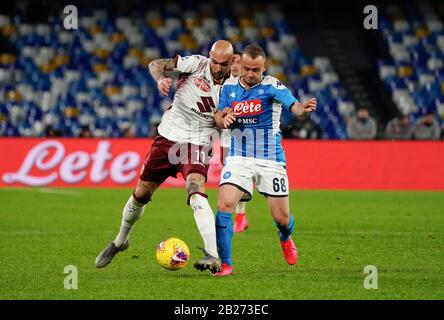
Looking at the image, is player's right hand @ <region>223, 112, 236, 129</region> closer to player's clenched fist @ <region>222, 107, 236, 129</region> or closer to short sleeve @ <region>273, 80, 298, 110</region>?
player's clenched fist @ <region>222, 107, 236, 129</region>

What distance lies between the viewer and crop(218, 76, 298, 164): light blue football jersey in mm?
9297

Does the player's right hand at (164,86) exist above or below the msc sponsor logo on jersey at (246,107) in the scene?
above

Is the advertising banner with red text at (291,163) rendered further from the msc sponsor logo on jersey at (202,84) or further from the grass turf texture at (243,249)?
the msc sponsor logo on jersey at (202,84)

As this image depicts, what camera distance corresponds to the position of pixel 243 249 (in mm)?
11305

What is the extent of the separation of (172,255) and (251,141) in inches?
54.7

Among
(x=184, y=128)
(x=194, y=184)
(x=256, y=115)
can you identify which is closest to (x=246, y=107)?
(x=256, y=115)

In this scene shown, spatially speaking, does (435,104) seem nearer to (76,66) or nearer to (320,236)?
(76,66)

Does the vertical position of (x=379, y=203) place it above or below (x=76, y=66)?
below

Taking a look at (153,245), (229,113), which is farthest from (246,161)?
(153,245)

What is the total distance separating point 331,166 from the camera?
20.8 metres

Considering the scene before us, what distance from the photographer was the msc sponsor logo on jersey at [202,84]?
9594 millimetres

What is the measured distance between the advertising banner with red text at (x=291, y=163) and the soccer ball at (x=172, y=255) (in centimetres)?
1112

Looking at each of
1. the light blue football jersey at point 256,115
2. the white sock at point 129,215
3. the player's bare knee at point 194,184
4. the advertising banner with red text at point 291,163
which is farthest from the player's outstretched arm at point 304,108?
the advertising banner with red text at point 291,163
